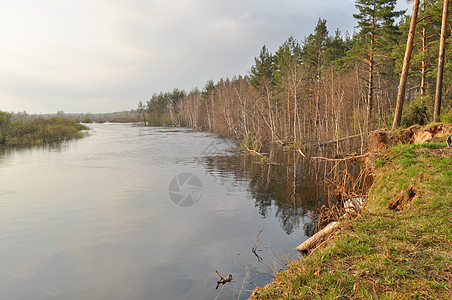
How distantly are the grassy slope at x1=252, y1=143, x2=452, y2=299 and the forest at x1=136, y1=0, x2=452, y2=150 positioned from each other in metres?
8.70

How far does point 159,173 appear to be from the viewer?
21469 mm

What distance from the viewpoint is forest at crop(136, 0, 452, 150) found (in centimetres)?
1816

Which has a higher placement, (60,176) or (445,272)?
(445,272)

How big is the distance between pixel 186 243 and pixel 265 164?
52.9 ft

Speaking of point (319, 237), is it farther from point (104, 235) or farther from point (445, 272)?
point (104, 235)

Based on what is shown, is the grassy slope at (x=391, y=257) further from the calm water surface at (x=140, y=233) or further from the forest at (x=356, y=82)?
the forest at (x=356, y=82)

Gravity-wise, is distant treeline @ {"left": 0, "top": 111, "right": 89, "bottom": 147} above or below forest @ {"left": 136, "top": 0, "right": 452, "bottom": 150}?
below

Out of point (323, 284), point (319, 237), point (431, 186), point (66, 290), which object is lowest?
point (66, 290)

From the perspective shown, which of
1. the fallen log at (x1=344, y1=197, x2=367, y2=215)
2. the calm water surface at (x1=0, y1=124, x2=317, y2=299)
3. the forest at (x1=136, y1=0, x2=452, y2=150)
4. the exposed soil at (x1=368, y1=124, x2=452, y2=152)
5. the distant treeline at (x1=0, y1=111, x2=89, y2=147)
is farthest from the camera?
the distant treeline at (x1=0, y1=111, x2=89, y2=147)

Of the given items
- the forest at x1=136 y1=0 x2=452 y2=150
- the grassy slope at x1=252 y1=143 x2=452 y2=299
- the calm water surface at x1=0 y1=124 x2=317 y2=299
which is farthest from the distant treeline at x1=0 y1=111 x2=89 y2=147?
the grassy slope at x1=252 y1=143 x2=452 y2=299

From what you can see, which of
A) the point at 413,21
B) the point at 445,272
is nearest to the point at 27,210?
the point at 445,272

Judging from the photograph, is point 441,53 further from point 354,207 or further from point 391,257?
point 391,257

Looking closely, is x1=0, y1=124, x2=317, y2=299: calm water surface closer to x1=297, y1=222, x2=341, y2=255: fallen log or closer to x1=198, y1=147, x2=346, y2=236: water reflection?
x1=198, y1=147, x2=346, y2=236: water reflection

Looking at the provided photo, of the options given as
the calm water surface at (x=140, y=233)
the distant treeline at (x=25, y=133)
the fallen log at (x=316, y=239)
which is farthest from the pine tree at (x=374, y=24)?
the distant treeline at (x=25, y=133)
